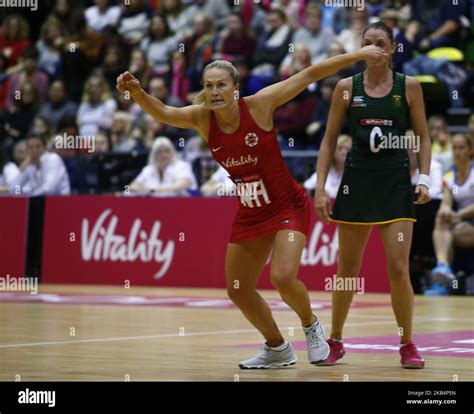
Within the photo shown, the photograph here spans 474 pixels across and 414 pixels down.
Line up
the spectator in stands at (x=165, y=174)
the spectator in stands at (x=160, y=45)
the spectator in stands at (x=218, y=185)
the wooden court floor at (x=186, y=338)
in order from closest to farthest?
1. the wooden court floor at (x=186, y=338)
2. the spectator in stands at (x=218, y=185)
3. the spectator in stands at (x=165, y=174)
4. the spectator in stands at (x=160, y=45)

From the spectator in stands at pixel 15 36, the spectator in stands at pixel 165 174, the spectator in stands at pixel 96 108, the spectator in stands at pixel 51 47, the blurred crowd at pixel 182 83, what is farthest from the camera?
the spectator in stands at pixel 15 36

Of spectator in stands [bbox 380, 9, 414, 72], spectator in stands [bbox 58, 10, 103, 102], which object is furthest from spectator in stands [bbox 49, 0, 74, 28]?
spectator in stands [bbox 380, 9, 414, 72]

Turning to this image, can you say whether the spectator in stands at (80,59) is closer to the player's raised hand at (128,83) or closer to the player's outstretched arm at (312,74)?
the player's outstretched arm at (312,74)

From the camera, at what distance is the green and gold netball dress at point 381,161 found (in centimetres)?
833

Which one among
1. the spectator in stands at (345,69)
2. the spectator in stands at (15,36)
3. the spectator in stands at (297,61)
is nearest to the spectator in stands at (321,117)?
the spectator in stands at (345,69)

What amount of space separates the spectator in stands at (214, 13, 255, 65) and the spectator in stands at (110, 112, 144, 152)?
1.86 m

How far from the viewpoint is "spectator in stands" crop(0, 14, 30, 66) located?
2312cm

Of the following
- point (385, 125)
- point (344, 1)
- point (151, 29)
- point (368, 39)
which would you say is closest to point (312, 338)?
point (385, 125)

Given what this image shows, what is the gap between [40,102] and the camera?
70.6 ft

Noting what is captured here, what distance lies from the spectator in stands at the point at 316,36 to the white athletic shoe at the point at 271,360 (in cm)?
1114

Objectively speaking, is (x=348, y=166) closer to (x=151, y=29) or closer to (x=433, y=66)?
(x=433, y=66)

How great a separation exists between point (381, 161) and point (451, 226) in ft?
22.9

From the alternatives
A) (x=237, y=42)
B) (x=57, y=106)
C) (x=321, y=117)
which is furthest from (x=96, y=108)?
(x=321, y=117)
